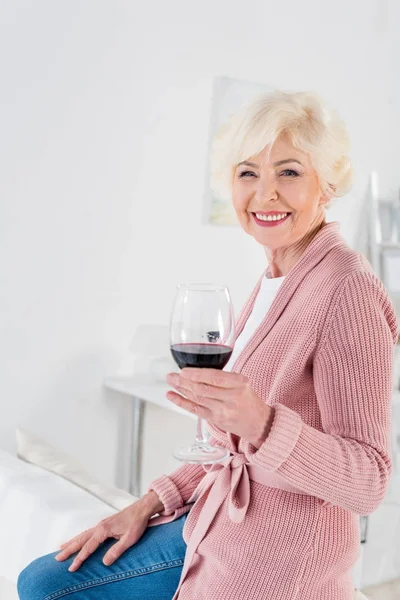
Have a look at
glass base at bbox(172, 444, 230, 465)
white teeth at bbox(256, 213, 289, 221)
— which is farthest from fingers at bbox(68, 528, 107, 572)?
white teeth at bbox(256, 213, 289, 221)

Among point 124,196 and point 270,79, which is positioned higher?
point 270,79

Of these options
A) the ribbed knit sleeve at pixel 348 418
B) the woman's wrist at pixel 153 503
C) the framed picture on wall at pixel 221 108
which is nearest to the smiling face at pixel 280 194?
the ribbed knit sleeve at pixel 348 418

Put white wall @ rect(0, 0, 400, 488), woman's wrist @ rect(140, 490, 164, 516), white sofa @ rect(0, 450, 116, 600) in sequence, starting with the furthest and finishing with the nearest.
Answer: white wall @ rect(0, 0, 400, 488), white sofa @ rect(0, 450, 116, 600), woman's wrist @ rect(140, 490, 164, 516)

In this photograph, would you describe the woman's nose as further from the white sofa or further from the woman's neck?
the white sofa

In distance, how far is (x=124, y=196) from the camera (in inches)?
113

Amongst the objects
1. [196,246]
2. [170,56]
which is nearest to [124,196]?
[196,246]

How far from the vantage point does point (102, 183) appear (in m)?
2.81

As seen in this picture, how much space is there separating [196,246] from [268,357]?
6.54ft

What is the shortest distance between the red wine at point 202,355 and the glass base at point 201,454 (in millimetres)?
132

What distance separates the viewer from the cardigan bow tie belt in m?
1.08

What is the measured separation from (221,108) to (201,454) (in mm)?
2296

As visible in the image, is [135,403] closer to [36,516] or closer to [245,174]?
[36,516]

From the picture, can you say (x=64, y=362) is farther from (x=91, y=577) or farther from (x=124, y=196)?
(x=91, y=577)

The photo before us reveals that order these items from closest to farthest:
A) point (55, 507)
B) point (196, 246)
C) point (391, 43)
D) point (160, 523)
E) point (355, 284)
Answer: point (355, 284) < point (160, 523) < point (55, 507) < point (196, 246) < point (391, 43)
